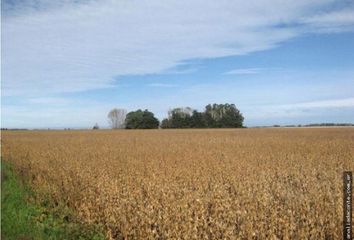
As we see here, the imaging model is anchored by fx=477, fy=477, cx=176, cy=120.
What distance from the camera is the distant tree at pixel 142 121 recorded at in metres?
103

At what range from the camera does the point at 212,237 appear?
24.7 ft

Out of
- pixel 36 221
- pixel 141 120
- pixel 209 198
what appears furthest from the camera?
pixel 141 120

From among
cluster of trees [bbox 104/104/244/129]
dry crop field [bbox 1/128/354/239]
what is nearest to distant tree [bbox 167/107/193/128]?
cluster of trees [bbox 104/104/244/129]

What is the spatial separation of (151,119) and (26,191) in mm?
89269

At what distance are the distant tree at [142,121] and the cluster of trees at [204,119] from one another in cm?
279

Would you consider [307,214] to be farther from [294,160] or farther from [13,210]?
[294,160]

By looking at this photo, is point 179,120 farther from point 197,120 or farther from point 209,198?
point 209,198

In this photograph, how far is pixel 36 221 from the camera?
34.6ft

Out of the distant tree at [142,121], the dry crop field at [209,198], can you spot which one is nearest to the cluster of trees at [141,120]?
the distant tree at [142,121]

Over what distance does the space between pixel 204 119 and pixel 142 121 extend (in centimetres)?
1355

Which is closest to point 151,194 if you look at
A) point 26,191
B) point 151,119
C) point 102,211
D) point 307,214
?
point 102,211

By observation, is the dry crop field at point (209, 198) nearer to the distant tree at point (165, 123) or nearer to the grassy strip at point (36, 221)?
the grassy strip at point (36, 221)

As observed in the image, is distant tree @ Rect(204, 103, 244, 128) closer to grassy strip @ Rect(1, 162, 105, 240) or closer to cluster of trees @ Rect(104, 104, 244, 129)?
cluster of trees @ Rect(104, 104, 244, 129)

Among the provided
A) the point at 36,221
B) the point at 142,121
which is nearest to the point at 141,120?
the point at 142,121
